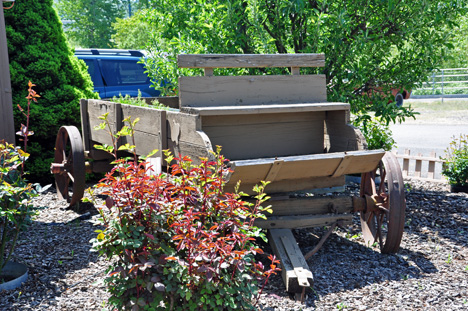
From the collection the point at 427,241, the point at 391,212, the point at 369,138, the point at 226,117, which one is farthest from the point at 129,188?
the point at 369,138

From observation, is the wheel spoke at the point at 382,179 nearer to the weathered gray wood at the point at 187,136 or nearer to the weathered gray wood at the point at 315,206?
the weathered gray wood at the point at 315,206

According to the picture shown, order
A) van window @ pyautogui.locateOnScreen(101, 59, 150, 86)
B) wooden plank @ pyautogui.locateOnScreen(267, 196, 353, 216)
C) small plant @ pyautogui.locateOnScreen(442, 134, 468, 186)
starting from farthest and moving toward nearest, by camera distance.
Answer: van window @ pyautogui.locateOnScreen(101, 59, 150, 86) → small plant @ pyautogui.locateOnScreen(442, 134, 468, 186) → wooden plank @ pyautogui.locateOnScreen(267, 196, 353, 216)

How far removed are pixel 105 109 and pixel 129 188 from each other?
2786 millimetres

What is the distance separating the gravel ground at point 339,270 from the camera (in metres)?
3.36

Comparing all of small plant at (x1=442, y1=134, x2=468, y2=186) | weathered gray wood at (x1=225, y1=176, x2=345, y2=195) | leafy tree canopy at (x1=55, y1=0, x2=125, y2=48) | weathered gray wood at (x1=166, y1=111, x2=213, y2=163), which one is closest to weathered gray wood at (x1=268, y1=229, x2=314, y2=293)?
weathered gray wood at (x1=225, y1=176, x2=345, y2=195)

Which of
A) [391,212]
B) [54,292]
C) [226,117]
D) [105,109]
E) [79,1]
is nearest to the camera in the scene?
[54,292]

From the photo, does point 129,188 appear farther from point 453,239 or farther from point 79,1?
point 79,1

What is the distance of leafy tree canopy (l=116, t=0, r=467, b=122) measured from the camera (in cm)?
550

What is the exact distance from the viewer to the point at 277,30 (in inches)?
232

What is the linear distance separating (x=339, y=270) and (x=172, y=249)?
5.75 feet

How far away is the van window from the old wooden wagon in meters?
4.97

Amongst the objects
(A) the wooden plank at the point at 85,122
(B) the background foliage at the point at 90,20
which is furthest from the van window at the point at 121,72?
(B) the background foliage at the point at 90,20

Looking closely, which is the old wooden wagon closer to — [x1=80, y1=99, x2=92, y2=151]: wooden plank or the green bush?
[x1=80, y1=99, x2=92, y2=151]: wooden plank

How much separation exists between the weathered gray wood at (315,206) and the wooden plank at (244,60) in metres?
1.17
